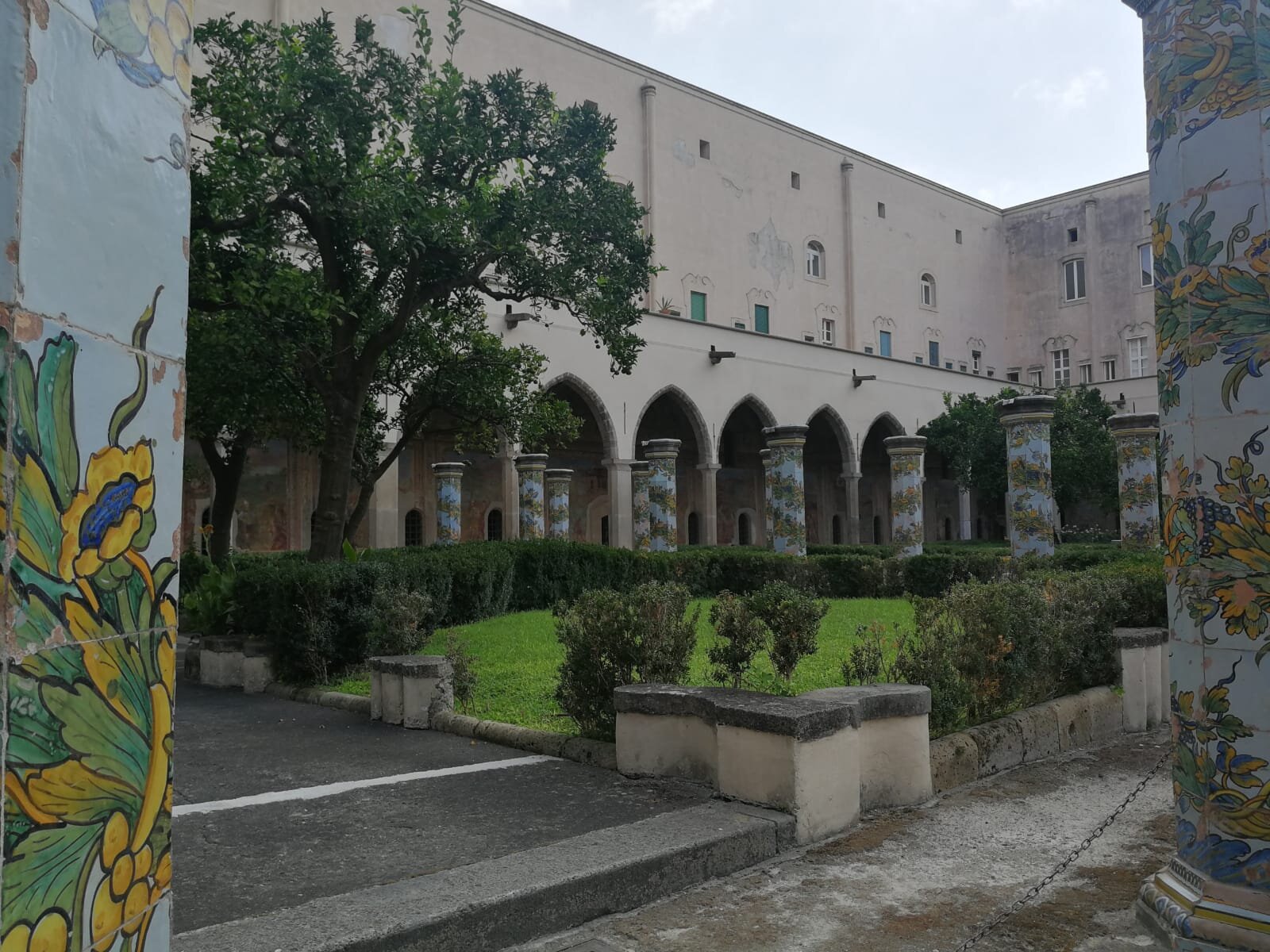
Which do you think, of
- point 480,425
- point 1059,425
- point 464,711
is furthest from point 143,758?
point 1059,425

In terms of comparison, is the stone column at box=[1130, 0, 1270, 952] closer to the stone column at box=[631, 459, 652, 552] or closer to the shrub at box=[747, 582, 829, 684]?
the shrub at box=[747, 582, 829, 684]

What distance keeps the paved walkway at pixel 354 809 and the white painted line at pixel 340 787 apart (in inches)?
0.4

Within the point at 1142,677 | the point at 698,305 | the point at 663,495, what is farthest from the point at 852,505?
the point at 1142,677

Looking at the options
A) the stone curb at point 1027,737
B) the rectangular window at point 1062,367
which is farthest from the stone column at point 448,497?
the rectangular window at point 1062,367

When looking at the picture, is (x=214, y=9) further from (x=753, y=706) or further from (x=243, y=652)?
(x=753, y=706)

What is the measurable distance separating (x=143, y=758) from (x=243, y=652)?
23.6 ft

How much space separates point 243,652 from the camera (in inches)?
321

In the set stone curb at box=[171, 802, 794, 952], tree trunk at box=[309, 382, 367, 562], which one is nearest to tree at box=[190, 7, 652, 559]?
tree trunk at box=[309, 382, 367, 562]

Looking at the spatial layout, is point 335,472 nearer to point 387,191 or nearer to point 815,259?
point 387,191

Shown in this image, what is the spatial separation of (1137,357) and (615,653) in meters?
38.9

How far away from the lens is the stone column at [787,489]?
18.0m

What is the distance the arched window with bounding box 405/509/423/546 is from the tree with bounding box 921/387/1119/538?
16369 millimetres

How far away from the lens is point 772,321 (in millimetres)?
33031

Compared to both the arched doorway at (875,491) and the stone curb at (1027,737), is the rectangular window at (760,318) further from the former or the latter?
the stone curb at (1027,737)
